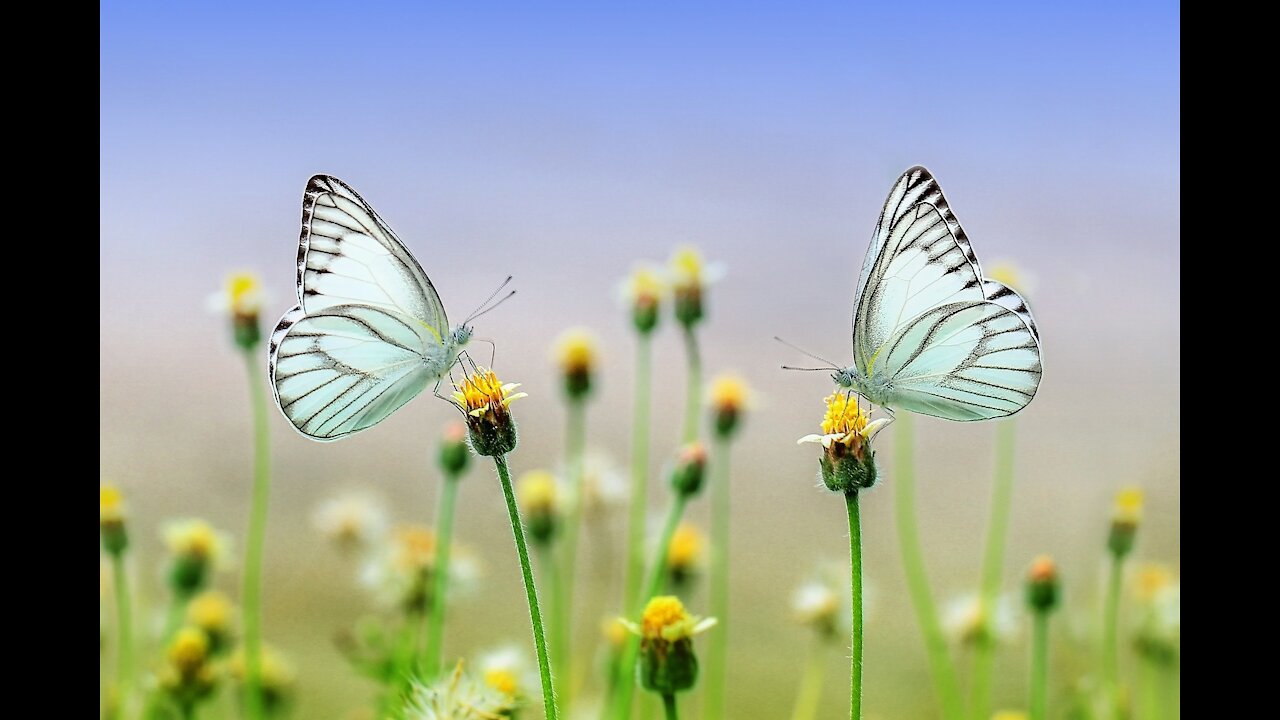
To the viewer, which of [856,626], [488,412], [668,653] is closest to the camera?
[856,626]

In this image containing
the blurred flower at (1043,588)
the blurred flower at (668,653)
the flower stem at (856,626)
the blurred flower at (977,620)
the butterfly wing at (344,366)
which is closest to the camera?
the flower stem at (856,626)

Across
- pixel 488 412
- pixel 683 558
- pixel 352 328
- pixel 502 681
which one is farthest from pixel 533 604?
pixel 683 558

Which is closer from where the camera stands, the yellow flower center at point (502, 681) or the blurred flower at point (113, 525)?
the yellow flower center at point (502, 681)

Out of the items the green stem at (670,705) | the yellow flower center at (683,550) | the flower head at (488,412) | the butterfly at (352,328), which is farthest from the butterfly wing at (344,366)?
the yellow flower center at (683,550)

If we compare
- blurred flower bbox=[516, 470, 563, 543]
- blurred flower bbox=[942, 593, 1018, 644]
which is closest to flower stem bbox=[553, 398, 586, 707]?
blurred flower bbox=[516, 470, 563, 543]

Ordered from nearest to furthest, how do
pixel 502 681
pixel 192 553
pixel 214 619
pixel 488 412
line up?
pixel 488 412 < pixel 502 681 < pixel 192 553 < pixel 214 619

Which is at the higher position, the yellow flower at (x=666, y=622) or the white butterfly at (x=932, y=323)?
the white butterfly at (x=932, y=323)

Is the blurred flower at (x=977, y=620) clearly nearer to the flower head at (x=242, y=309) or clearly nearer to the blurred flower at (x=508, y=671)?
the blurred flower at (x=508, y=671)

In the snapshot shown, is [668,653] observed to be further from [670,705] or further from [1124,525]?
[1124,525]
